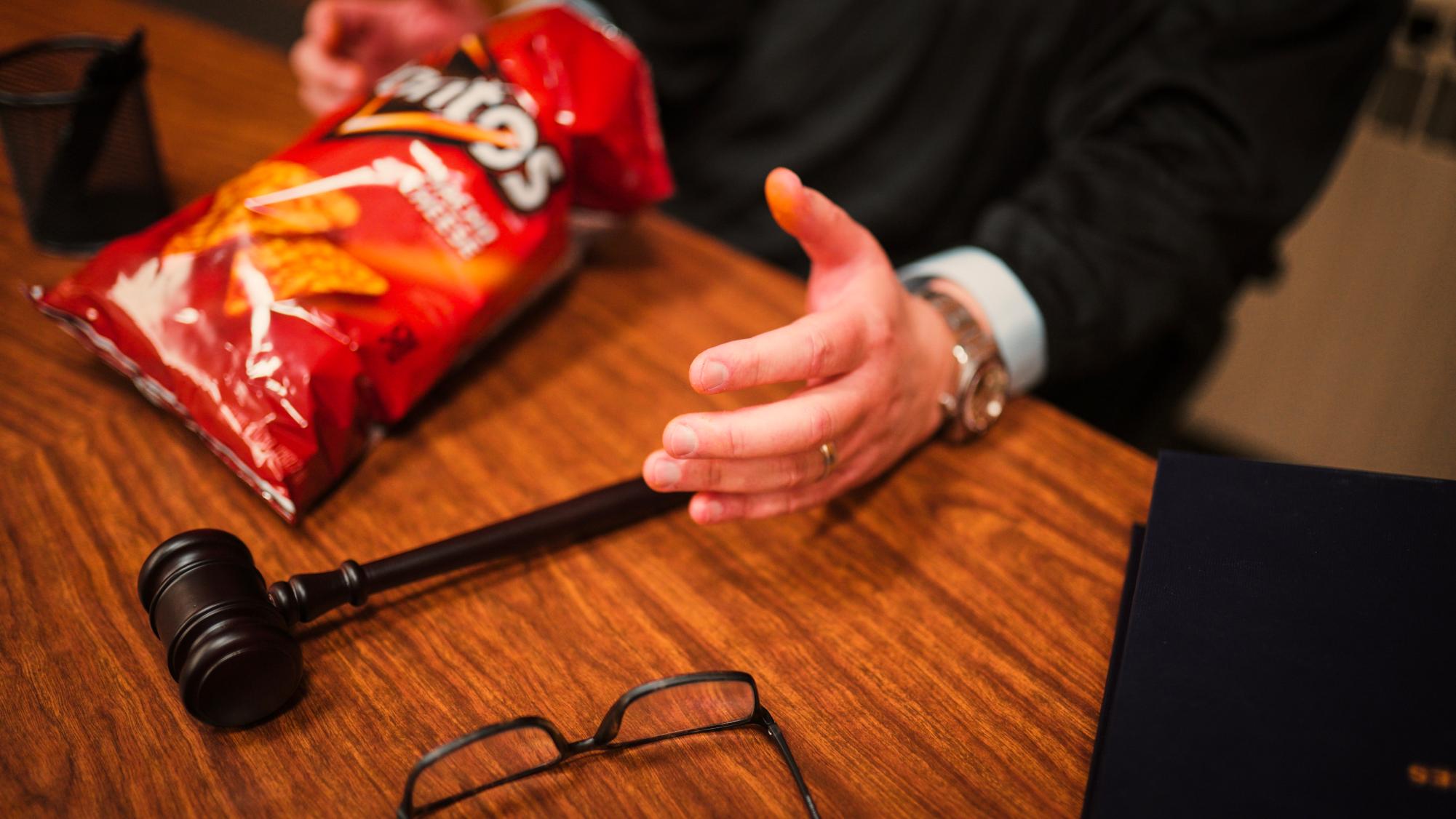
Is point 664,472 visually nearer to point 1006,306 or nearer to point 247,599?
point 247,599

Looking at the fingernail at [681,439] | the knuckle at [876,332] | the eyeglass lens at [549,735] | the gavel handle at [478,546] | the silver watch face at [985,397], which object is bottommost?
the eyeglass lens at [549,735]

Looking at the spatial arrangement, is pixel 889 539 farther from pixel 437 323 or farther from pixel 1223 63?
pixel 1223 63

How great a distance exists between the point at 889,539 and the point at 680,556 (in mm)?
135

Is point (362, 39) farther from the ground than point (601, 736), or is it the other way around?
point (362, 39)

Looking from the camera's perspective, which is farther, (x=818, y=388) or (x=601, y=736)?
(x=818, y=388)

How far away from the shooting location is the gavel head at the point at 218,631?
0.44m

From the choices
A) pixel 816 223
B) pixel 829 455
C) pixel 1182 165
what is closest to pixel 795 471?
pixel 829 455

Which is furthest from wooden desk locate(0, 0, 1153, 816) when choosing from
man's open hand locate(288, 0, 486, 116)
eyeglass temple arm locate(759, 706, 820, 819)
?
man's open hand locate(288, 0, 486, 116)

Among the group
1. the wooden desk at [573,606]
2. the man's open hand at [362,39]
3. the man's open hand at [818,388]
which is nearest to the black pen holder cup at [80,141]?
the wooden desk at [573,606]

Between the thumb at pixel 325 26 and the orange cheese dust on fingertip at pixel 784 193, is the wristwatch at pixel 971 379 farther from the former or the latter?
the thumb at pixel 325 26

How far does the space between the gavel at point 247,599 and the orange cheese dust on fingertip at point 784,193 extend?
0.71 feet

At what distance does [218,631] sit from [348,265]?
242 millimetres

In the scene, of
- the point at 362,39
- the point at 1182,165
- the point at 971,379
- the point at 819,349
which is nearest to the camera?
the point at 819,349

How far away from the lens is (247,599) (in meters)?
0.47
